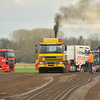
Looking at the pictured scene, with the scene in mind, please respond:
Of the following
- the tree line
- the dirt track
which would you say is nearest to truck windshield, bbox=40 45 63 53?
the dirt track

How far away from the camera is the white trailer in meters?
30.2

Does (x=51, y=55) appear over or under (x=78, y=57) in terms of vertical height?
over

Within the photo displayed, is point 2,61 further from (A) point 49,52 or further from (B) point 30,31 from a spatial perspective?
(B) point 30,31

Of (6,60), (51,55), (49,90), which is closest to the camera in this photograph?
(49,90)

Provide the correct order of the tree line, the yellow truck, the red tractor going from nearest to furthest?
the yellow truck → the red tractor → the tree line

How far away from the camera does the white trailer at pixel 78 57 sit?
30156 millimetres

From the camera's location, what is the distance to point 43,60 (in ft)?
80.5

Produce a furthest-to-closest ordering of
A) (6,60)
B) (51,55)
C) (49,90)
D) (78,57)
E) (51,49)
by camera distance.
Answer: (78,57)
(6,60)
(51,49)
(51,55)
(49,90)

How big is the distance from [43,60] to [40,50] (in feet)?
3.48

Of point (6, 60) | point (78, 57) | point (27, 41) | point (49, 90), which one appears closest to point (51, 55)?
point (78, 57)

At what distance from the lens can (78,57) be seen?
102 feet

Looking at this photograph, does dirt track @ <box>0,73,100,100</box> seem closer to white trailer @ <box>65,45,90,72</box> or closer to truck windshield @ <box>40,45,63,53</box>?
truck windshield @ <box>40,45,63,53</box>

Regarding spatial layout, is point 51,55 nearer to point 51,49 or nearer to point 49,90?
point 51,49

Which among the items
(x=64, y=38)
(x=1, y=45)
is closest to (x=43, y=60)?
(x=64, y=38)
